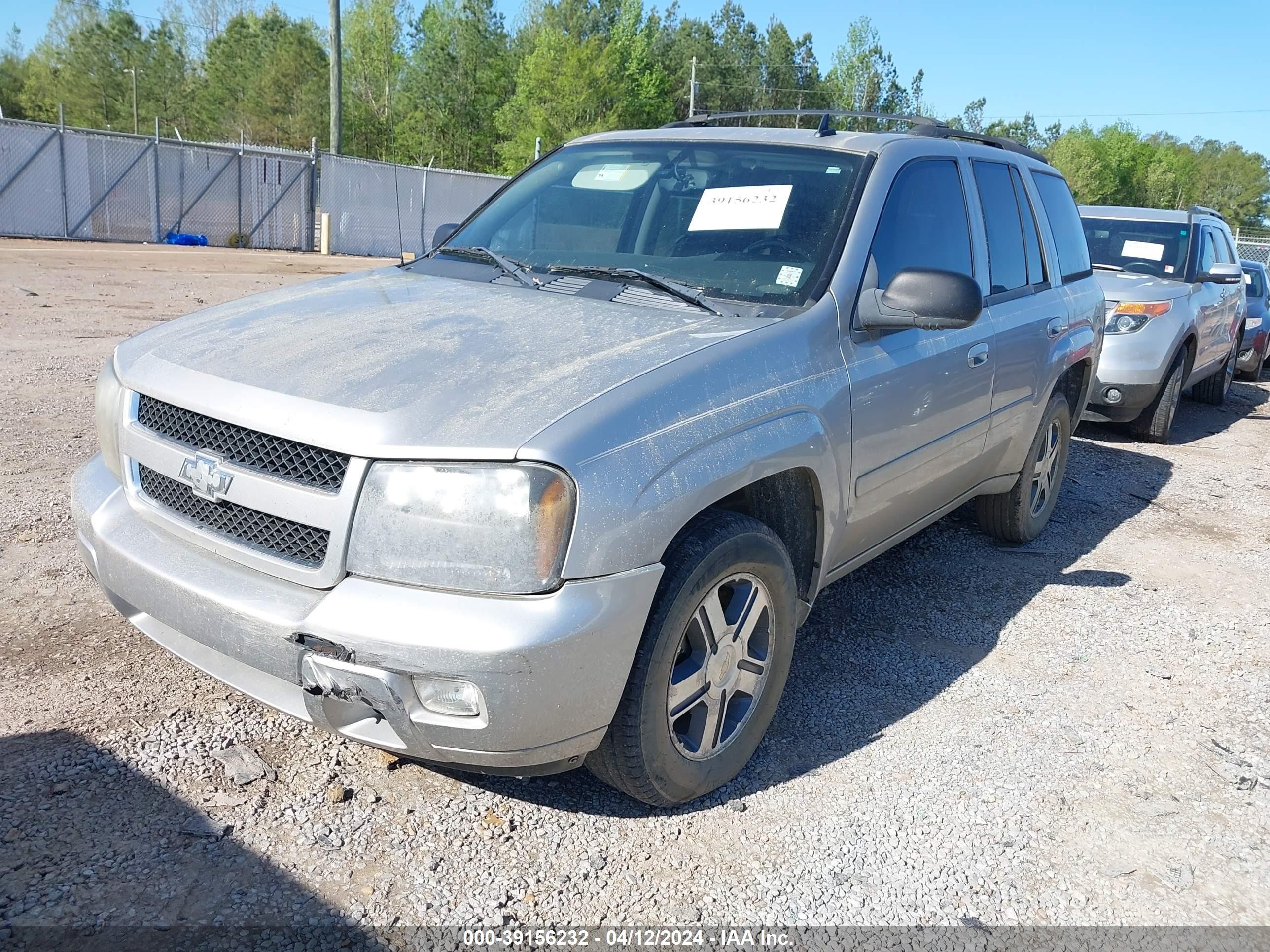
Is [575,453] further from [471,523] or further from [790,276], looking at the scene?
[790,276]

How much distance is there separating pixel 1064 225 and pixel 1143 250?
4.20 metres

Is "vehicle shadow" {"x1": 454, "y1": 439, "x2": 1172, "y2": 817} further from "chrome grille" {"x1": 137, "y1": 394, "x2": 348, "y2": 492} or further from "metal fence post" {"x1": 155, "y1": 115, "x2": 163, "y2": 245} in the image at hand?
"metal fence post" {"x1": 155, "y1": 115, "x2": 163, "y2": 245}

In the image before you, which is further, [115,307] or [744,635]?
[115,307]

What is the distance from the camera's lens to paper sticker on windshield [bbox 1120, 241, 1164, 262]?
8.85 meters

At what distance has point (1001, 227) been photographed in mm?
4512

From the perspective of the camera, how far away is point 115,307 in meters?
11.4

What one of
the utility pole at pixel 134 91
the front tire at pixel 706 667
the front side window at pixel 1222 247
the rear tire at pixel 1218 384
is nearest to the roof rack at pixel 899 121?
the front tire at pixel 706 667

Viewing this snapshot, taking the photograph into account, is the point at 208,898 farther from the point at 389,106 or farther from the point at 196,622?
the point at 389,106

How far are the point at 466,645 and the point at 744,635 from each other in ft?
3.20

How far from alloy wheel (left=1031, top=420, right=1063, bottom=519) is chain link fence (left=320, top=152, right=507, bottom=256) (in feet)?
71.3

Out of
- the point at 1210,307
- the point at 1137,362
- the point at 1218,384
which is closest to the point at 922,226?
the point at 1137,362

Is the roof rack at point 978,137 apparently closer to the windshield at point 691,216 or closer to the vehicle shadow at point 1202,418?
the windshield at point 691,216

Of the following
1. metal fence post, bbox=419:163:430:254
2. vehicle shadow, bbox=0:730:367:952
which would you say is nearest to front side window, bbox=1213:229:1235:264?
vehicle shadow, bbox=0:730:367:952

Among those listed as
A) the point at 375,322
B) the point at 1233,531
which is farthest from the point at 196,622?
the point at 1233,531
